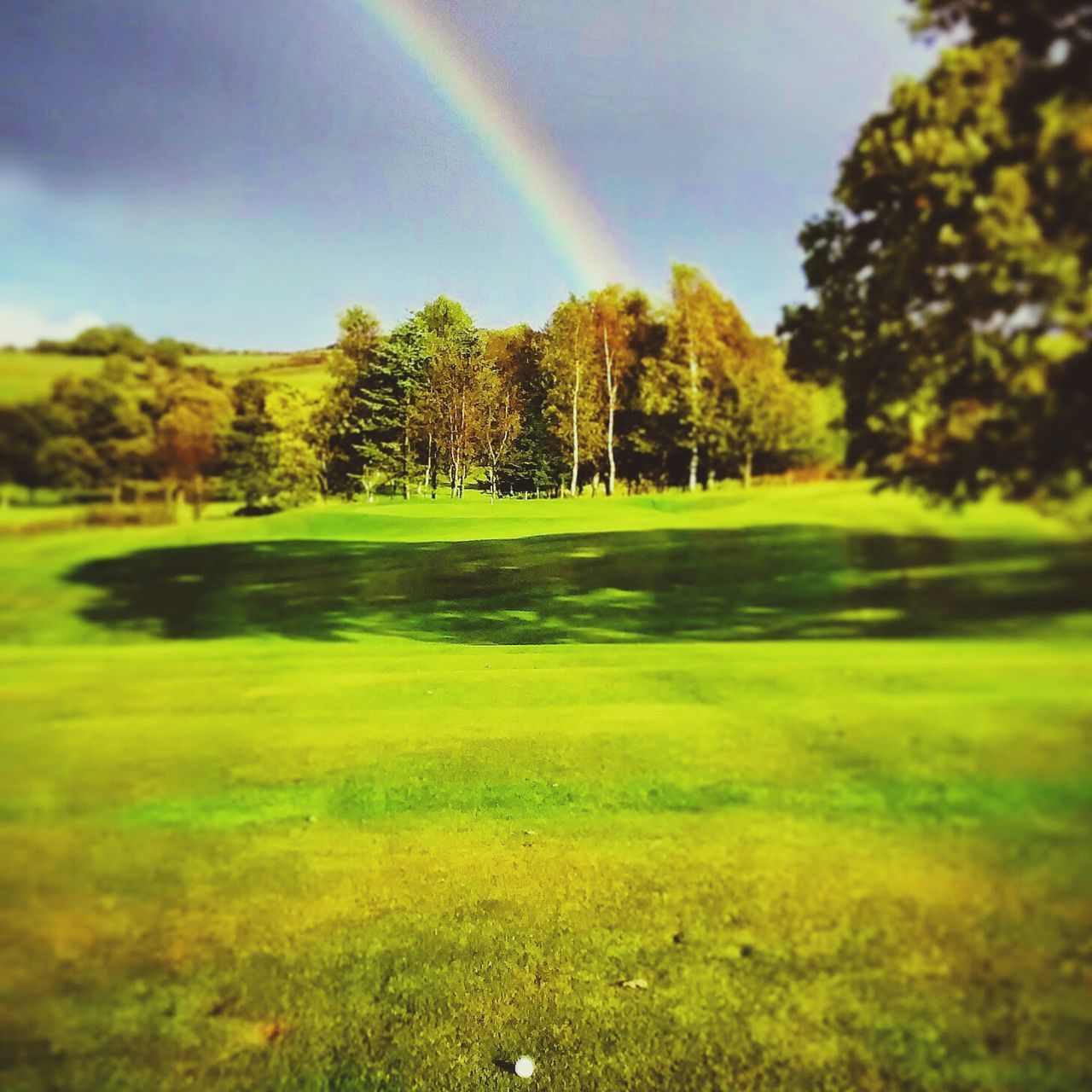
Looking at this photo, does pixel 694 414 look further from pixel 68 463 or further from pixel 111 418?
pixel 68 463

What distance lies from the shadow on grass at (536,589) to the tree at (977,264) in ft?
1.71

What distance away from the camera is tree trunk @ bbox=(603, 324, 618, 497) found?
3.29m

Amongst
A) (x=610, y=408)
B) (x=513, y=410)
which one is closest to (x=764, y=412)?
(x=610, y=408)

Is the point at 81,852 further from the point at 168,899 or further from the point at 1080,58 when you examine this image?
the point at 1080,58

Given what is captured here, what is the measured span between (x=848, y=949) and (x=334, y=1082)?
6.35 ft

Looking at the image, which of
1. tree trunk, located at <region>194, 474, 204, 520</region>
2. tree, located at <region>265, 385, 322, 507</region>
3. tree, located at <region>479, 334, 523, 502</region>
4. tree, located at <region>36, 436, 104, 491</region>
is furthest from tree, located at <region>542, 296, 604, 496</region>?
tree, located at <region>36, 436, 104, 491</region>

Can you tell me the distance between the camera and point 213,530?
3.09 meters

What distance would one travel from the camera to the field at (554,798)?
264 centimetres

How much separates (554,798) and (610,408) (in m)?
1.80

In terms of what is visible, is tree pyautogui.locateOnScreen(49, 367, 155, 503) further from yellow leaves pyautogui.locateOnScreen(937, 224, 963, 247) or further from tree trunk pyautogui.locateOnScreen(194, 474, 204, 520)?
yellow leaves pyautogui.locateOnScreen(937, 224, 963, 247)

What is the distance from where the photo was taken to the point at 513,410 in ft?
10.6

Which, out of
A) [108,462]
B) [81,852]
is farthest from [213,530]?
[81,852]

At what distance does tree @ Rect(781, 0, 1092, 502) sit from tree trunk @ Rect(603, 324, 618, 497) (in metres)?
0.97

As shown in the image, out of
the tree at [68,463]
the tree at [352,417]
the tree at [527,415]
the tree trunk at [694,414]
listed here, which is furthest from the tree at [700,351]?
the tree at [68,463]
